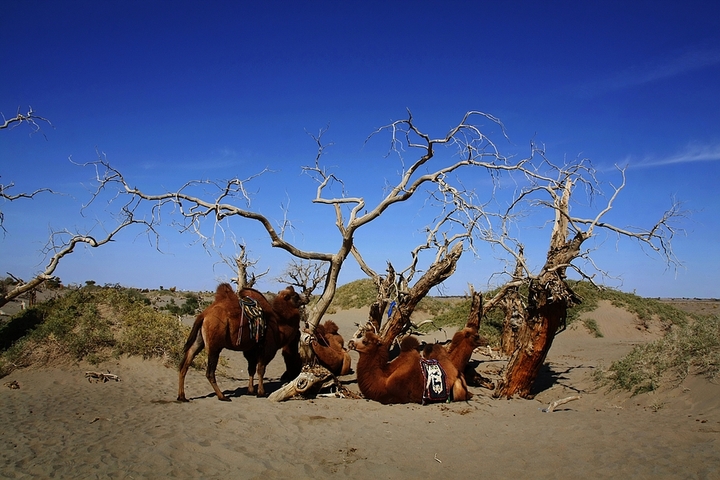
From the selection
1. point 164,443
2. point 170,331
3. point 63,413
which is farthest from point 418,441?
point 170,331

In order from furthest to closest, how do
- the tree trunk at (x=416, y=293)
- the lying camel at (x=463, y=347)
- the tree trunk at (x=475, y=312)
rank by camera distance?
the tree trunk at (x=416, y=293) < the tree trunk at (x=475, y=312) < the lying camel at (x=463, y=347)

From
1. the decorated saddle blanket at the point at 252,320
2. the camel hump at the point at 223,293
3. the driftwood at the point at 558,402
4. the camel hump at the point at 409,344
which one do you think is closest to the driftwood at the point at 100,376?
the camel hump at the point at 223,293

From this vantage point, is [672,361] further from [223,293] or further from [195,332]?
[195,332]

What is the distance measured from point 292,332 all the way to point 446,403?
343 centimetres

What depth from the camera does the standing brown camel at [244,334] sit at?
8.64 metres

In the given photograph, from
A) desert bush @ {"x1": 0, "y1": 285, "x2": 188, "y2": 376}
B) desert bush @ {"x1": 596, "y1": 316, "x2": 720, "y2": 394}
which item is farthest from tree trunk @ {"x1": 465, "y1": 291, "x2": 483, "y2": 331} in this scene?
desert bush @ {"x1": 0, "y1": 285, "x2": 188, "y2": 376}

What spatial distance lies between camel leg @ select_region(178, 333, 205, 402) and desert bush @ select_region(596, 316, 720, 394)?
8183 millimetres

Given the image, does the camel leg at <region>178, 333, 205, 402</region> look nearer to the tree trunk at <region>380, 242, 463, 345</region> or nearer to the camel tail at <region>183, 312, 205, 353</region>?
the camel tail at <region>183, 312, 205, 353</region>

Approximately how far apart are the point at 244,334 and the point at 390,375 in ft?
9.40

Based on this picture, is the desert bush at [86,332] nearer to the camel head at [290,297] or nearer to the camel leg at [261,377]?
the camel leg at [261,377]

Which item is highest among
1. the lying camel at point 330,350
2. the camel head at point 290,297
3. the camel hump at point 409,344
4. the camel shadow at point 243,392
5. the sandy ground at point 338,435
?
the camel head at point 290,297

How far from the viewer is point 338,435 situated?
269 inches

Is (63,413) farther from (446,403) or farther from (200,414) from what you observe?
(446,403)

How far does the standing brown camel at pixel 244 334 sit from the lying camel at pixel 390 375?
1.65 m
